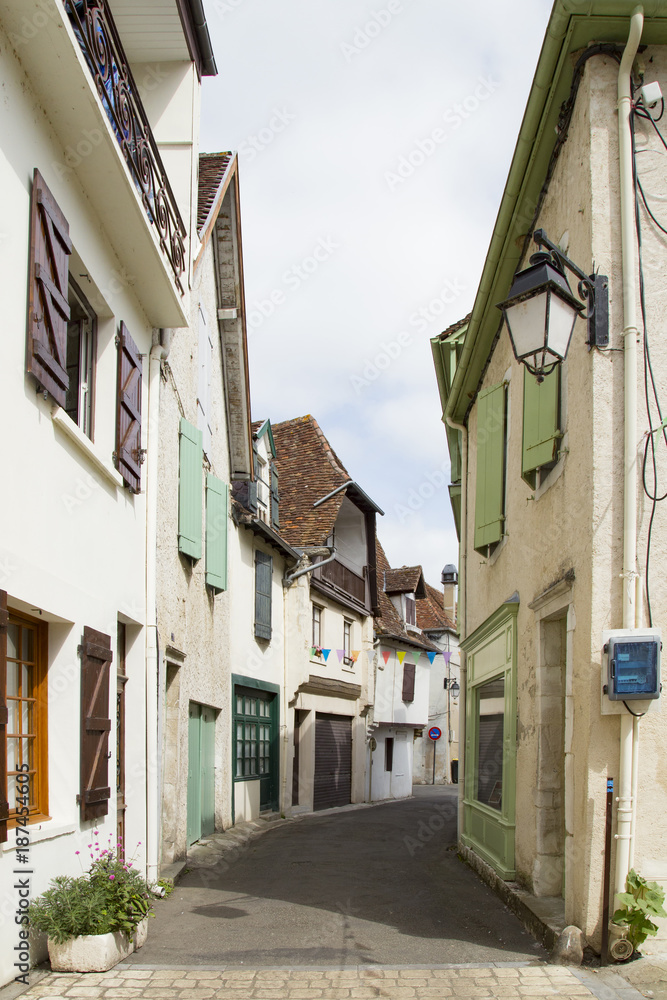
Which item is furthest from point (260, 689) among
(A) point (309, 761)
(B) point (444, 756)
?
(B) point (444, 756)

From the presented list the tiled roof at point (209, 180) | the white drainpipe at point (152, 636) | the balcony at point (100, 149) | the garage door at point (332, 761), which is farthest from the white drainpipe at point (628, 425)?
the garage door at point (332, 761)

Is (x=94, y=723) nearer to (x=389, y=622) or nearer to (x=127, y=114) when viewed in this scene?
(x=127, y=114)

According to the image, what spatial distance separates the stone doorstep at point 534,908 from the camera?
6129 millimetres

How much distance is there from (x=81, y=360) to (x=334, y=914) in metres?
4.64

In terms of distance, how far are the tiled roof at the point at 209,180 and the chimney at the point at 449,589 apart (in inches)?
1281

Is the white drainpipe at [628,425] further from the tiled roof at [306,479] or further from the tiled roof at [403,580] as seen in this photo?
the tiled roof at [403,580]

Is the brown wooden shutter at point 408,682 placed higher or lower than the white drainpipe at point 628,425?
lower

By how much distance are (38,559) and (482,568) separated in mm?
6818

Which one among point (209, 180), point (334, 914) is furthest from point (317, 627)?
point (334, 914)

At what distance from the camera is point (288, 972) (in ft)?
18.7

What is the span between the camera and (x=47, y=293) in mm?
5805

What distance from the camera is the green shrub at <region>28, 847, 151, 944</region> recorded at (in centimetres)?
543

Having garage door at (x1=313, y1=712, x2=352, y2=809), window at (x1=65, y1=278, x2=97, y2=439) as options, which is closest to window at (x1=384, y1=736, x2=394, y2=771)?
garage door at (x1=313, y1=712, x2=352, y2=809)

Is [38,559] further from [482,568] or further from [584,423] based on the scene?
[482,568]
